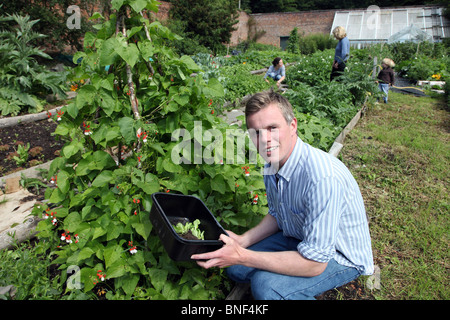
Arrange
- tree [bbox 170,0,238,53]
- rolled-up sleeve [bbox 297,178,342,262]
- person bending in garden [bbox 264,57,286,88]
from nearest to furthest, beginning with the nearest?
1. rolled-up sleeve [bbox 297,178,342,262]
2. person bending in garden [bbox 264,57,286,88]
3. tree [bbox 170,0,238,53]

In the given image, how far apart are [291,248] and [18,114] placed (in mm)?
5502

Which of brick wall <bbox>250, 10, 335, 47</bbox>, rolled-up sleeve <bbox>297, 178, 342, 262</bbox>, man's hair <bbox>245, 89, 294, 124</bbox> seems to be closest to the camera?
rolled-up sleeve <bbox>297, 178, 342, 262</bbox>

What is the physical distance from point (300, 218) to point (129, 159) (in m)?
1.12

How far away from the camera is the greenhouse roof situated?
25234 mm

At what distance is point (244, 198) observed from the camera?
228cm

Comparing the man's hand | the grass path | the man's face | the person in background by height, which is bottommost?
the grass path

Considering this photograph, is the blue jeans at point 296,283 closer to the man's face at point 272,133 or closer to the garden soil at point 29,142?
the man's face at point 272,133

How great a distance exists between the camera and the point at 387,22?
91.0 ft

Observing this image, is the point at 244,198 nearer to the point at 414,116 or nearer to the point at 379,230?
the point at 379,230

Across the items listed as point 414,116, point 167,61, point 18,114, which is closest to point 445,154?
point 414,116

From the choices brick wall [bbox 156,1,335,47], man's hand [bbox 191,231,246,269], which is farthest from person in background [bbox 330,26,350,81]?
brick wall [bbox 156,1,335,47]

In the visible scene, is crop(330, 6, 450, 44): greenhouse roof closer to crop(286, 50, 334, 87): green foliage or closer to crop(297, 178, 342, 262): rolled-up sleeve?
crop(286, 50, 334, 87): green foliage

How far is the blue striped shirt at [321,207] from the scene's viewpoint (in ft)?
4.65

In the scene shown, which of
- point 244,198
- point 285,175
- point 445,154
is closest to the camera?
point 285,175
